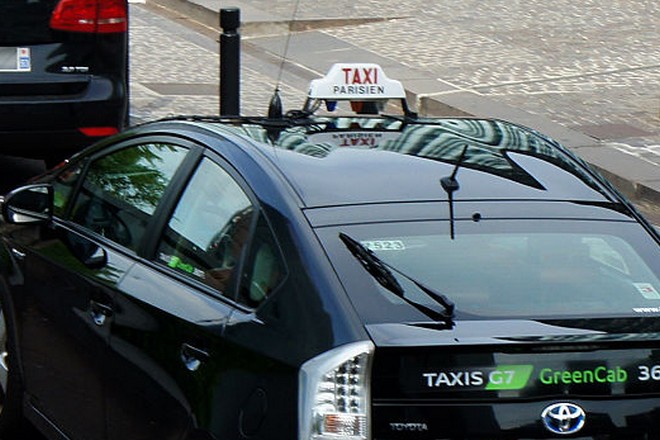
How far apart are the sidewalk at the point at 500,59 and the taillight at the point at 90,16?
267 cm

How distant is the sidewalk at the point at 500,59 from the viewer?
47.5 feet

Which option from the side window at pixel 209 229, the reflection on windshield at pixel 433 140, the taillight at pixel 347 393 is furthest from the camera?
the reflection on windshield at pixel 433 140

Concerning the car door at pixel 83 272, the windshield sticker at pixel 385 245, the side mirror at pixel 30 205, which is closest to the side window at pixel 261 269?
the windshield sticker at pixel 385 245

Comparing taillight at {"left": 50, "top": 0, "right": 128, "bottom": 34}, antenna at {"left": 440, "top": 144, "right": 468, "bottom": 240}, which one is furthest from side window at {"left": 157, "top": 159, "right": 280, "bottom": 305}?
taillight at {"left": 50, "top": 0, "right": 128, "bottom": 34}

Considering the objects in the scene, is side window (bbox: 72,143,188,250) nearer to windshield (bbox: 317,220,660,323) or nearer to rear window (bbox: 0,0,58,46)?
windshield (bbox: 317,220,660,323)

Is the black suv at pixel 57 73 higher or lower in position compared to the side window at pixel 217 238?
lower

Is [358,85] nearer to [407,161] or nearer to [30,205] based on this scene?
[30,205]

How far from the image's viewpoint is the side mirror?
6.07 m

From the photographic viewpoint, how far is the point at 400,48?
18766mm

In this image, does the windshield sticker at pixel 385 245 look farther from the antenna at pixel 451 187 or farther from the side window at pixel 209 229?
the side window at pixel 209 229

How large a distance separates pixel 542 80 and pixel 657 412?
42.3 ft

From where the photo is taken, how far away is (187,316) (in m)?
4.77

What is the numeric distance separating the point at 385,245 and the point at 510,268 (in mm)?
367

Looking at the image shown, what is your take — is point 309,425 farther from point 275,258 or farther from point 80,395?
point 80,395
